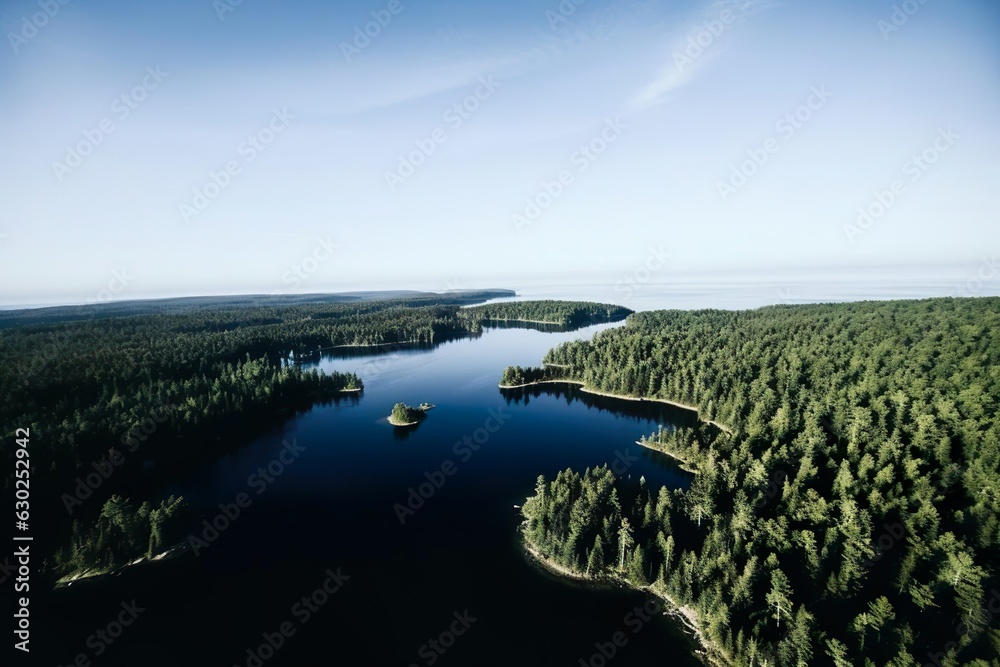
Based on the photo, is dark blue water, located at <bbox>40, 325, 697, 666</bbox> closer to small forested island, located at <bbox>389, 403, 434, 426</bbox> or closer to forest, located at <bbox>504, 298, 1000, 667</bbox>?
small forested island, located at <bbox>389, 403, 434, 426</bbox>

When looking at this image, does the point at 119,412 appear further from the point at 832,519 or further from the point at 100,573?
the point at 832,519

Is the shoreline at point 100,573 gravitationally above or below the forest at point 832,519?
below

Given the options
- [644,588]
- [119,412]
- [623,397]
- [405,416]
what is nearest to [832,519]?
[644,588]

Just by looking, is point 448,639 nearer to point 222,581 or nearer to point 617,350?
point 222,581

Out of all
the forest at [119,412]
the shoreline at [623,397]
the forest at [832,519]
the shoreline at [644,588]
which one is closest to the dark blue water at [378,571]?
the shoreline at [644,588]

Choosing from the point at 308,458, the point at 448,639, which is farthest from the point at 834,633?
the point at 308,458

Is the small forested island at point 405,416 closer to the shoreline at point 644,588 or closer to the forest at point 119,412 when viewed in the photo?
the forest at point 119,412

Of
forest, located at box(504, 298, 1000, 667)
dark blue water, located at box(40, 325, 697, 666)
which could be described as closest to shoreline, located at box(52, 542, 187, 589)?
dark blue water, located at box(40, 325, 697, 666)
